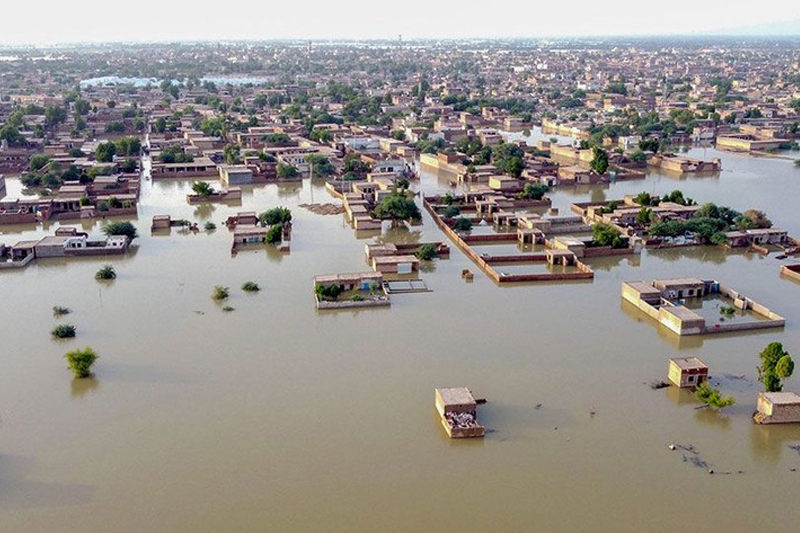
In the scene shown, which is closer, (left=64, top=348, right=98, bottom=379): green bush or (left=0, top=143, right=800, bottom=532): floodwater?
(left=0, top=143, right=800, bottom=532): floodwater

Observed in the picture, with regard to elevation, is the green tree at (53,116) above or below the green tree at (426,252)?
above

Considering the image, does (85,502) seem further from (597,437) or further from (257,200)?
(257,200)

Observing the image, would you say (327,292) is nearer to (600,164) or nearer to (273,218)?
(273,218)

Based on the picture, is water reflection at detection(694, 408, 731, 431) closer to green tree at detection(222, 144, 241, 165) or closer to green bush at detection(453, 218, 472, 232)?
green bush at detection(453, 218, 472, 232)

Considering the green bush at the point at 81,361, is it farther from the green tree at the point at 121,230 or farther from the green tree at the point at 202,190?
the green tree at the point at 202,190

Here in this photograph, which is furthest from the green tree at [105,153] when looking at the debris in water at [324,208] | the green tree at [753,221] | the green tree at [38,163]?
the green tree at [753,221]

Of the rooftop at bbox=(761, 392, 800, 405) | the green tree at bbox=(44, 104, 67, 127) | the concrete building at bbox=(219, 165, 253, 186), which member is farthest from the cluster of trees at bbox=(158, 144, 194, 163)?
the rooftop at bbox=(761, 392, 800, 405)
